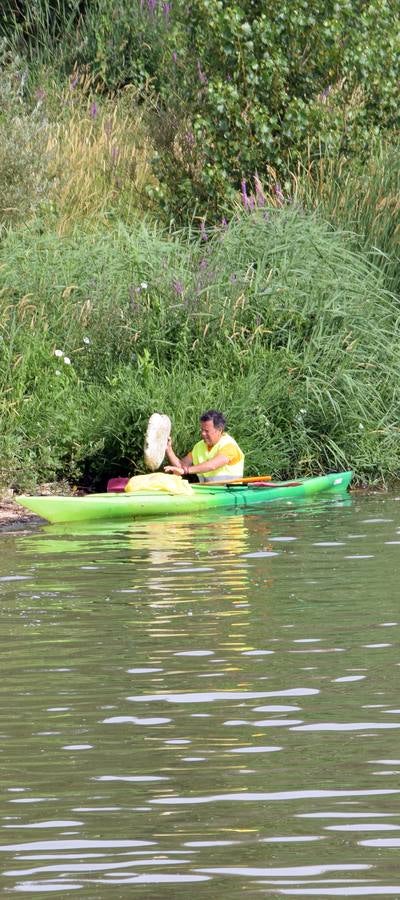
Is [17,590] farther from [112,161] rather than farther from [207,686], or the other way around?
[112,161]

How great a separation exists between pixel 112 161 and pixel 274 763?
16197 mm

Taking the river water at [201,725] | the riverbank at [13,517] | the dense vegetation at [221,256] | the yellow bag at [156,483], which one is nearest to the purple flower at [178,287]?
the dense vegetation at [221,256]

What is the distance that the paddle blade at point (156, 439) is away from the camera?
49.0 ft

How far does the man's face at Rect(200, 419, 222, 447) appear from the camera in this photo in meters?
15.2

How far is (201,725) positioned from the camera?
667 centimetres

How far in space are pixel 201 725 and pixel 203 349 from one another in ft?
34.2

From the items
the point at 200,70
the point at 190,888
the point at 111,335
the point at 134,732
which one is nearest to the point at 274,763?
the point at 134,732

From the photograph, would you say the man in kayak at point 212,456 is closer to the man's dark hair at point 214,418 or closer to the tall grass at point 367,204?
the man's dark hair at point 214,418

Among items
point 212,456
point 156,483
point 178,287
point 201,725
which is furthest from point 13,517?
point 201,725

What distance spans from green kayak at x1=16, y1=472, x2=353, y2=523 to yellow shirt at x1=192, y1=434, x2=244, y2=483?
27cm

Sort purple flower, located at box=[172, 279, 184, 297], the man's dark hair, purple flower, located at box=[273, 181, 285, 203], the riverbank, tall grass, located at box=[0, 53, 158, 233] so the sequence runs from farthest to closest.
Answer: tall grass, located at box=[0, 53, 158, 233] < purple flower, located at box=[273, 181, 285, 203] < purple flower, located at box=[172, 279, 184, 297] < the man's dark hair < the riverbank

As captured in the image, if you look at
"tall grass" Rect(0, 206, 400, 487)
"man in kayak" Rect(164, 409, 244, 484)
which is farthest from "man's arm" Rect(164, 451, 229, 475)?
"tall grass" Rect(0, 206, 400, 487)

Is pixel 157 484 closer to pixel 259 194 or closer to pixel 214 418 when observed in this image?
pixel 214 418

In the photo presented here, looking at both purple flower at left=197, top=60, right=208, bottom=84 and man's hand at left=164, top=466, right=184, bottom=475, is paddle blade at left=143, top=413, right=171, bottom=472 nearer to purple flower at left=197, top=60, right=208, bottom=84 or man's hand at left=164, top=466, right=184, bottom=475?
man's hand at left=164, top=466, right=184, bottom=475
